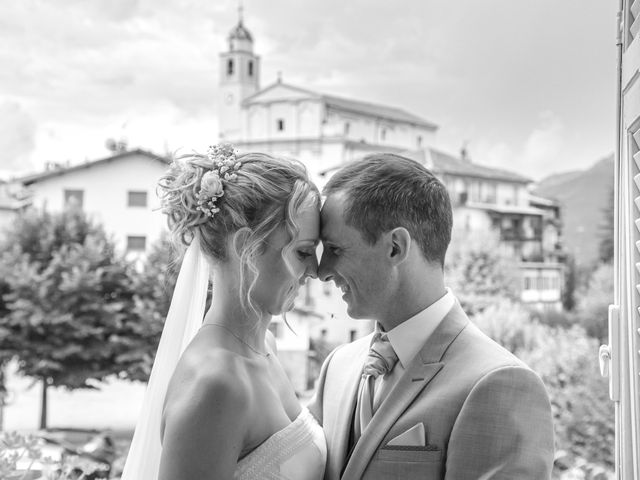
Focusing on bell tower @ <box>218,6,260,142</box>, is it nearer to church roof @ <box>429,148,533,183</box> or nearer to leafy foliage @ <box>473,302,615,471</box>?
church roof @ <box>429,148,533,183</box>

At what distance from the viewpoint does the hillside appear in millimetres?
40500

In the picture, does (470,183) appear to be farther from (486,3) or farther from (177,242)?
(486,3)

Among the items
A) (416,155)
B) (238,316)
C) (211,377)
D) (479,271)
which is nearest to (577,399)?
(238,316)

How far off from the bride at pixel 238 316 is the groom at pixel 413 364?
0.27 ft

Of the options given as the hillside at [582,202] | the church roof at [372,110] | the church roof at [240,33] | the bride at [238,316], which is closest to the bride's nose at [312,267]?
the bride at [238,316]

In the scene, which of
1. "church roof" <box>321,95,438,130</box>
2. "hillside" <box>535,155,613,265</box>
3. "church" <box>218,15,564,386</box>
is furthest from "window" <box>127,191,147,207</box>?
"hillside" <box>535,155,613,265</box>

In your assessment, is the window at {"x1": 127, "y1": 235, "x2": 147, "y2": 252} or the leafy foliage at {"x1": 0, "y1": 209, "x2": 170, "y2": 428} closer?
the leafy foliage at {"x1": 0, "y1": 209, "x2": 170, "y2": 428}

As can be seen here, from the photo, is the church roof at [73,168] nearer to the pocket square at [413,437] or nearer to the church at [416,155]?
the church at [416,155]

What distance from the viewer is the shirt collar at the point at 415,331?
1.55m

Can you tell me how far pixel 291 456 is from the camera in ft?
5.21

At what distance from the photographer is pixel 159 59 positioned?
54.5 metres

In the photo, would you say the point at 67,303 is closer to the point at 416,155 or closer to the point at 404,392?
the point at 404,392

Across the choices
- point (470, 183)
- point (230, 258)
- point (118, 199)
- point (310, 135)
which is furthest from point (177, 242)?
point (310, 135)

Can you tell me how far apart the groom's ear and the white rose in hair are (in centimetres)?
37
